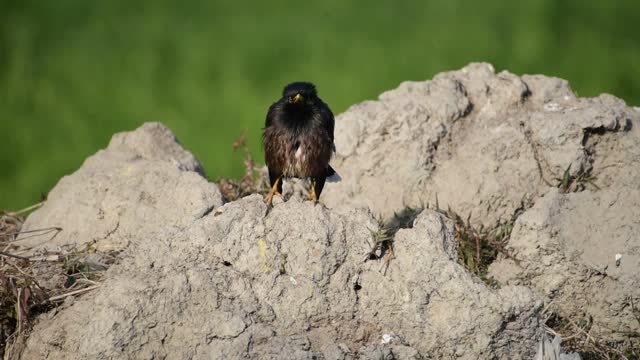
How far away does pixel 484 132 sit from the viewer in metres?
6.02

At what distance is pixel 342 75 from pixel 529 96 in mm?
3304

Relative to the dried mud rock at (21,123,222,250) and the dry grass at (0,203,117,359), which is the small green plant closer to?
the dried mud rock at (21,123,222,250)

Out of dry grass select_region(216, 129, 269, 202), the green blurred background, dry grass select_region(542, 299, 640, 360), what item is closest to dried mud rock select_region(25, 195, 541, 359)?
dry grass select_region(542, 299, 640, 360)

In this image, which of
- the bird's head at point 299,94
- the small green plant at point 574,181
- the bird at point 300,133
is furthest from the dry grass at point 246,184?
the small green plant at point 574,181

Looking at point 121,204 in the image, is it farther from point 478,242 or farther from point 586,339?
point 586,339

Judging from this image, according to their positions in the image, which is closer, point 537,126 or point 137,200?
point 137,200

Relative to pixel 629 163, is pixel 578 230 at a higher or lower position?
lower

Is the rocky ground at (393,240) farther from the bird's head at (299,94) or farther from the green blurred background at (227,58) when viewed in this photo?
the green blurred background at (227,58)

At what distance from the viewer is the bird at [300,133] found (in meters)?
5.52

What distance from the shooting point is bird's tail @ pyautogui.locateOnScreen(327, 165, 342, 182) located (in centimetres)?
595

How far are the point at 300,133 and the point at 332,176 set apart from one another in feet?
1.95

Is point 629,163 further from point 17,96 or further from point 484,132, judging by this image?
point 17,96

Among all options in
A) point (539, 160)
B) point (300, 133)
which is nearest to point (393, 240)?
point (300, 133)

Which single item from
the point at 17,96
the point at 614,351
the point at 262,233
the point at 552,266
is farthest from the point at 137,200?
the point at 17,96
